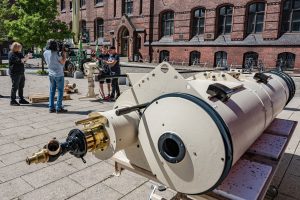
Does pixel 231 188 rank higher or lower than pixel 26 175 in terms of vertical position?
higher

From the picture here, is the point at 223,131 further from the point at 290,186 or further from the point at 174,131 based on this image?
the point at 290,186

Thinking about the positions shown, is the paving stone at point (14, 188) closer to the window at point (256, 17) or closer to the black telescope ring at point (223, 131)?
the black telescope ring at point (223, 131)

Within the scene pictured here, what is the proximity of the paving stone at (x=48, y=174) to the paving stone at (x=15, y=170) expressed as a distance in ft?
0.40

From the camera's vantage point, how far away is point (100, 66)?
32.8 feet

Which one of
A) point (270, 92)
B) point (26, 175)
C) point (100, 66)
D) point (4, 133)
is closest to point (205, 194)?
point (270, 92)

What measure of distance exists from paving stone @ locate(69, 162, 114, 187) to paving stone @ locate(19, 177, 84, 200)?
0.38 feet

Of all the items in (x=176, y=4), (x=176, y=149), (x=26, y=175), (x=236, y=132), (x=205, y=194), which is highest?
(x=176, y=4)

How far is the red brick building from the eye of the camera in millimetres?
20422

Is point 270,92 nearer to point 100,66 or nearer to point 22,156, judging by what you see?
point 22,156

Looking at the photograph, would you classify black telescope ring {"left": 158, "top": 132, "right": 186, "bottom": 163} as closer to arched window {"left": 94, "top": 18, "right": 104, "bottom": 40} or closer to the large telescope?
the large telescope

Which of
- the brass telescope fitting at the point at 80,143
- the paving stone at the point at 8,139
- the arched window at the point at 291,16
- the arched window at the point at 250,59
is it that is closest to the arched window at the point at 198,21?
the arched window at the point at 250,59

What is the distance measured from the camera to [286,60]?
2052 cm

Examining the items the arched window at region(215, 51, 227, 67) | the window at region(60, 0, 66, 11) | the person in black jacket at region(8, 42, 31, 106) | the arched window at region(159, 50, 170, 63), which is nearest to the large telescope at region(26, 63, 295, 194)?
the person in black jacket at region(8, 42, 31, 106)

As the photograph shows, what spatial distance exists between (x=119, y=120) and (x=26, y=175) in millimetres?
2307
